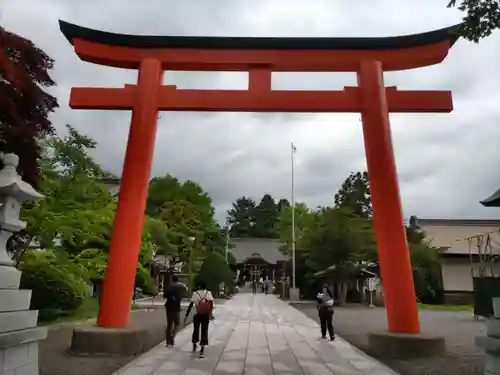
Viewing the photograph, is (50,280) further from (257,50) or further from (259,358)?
(257,50)

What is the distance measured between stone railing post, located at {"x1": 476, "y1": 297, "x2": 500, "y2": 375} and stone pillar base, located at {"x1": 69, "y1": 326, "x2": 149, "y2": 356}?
19.9ft

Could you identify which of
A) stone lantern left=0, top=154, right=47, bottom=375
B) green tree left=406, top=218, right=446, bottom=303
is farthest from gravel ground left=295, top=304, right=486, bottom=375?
green tree left=406, top=218, right=446, bottom=303

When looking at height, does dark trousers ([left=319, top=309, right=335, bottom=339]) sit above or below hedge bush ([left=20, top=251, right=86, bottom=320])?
below

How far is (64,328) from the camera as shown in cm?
1291

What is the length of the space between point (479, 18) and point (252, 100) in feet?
18.9

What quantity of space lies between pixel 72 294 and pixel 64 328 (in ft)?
6.49

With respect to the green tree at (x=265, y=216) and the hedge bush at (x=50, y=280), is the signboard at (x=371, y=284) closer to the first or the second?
the hedge bush at (x=50, y=280)

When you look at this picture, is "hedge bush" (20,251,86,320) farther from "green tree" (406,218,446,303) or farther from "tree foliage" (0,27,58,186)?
"green tree" (406,218,446,303)

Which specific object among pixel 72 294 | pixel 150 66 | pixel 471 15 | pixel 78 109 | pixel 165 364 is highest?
pixel 150 66

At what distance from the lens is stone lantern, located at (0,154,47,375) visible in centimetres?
499

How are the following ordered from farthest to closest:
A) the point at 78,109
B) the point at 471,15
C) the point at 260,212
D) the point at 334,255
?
the point at 260,212 → the point at 334,255 → the point at 78,109 → the point at 471,15

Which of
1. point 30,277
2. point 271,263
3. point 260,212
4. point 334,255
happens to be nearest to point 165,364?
point 30,277

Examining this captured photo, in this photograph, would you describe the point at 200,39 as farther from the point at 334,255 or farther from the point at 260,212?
the point at 260,212

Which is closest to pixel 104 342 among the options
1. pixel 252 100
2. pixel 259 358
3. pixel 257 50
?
pixel 259 358
